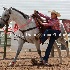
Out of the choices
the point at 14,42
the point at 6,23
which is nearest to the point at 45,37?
the point at 6,23

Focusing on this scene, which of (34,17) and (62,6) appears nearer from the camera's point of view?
(34,17)

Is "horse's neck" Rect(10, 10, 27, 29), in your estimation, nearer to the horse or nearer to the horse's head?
the horse

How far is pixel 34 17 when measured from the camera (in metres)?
10.5

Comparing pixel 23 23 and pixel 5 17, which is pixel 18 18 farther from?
pixel 5 17

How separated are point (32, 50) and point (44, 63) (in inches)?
301

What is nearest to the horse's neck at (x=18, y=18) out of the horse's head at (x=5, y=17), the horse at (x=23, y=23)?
the horse at (x=23, y=23)

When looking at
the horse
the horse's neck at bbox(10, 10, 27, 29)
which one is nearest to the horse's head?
the horse

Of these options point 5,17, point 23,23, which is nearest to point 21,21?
point 23,23

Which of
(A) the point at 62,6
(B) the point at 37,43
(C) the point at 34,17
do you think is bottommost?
(B) the point at 37,43

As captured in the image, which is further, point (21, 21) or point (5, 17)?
point (21, 21)

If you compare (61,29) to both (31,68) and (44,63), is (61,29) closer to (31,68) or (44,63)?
(44,63)

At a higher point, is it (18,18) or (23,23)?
(18,18)

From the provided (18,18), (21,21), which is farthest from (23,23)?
(18,18)

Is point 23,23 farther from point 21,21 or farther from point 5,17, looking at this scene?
point 5,17
